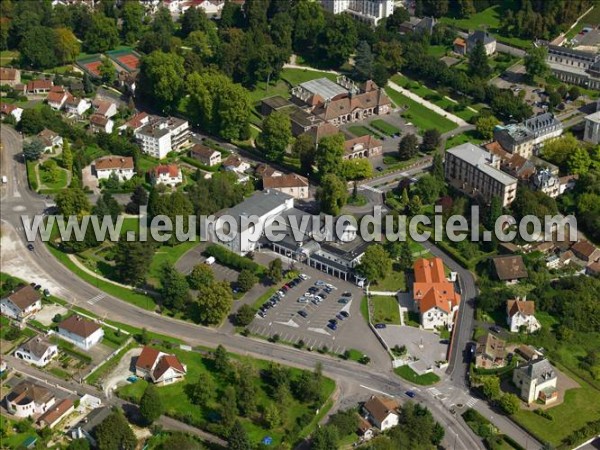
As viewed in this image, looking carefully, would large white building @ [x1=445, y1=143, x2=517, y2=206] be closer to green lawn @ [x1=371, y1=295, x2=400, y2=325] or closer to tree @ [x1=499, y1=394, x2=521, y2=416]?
green lawn @ [x1=371, y1=295, x2=400, y2=325]

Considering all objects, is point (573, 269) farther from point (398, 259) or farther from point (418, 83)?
point (418, 83)

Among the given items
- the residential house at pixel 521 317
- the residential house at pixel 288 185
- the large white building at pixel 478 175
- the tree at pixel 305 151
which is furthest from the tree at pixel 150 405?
the large white building at pixel 478 175

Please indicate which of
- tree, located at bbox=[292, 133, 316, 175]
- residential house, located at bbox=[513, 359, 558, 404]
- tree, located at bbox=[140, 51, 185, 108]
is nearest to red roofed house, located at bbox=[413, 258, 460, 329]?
residential house, located at bbox=[513, 359, 558, 404]

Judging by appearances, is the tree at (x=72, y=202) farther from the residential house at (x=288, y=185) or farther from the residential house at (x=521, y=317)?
the residential house at (x=521, y=317)

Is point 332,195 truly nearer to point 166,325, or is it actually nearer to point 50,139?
point 166,325

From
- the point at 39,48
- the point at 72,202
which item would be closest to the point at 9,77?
the point at 39,48

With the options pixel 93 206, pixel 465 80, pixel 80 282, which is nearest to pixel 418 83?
pixel 465 80

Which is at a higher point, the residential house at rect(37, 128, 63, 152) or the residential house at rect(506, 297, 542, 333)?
the residential house at rect(37, 128, 63, 152)
